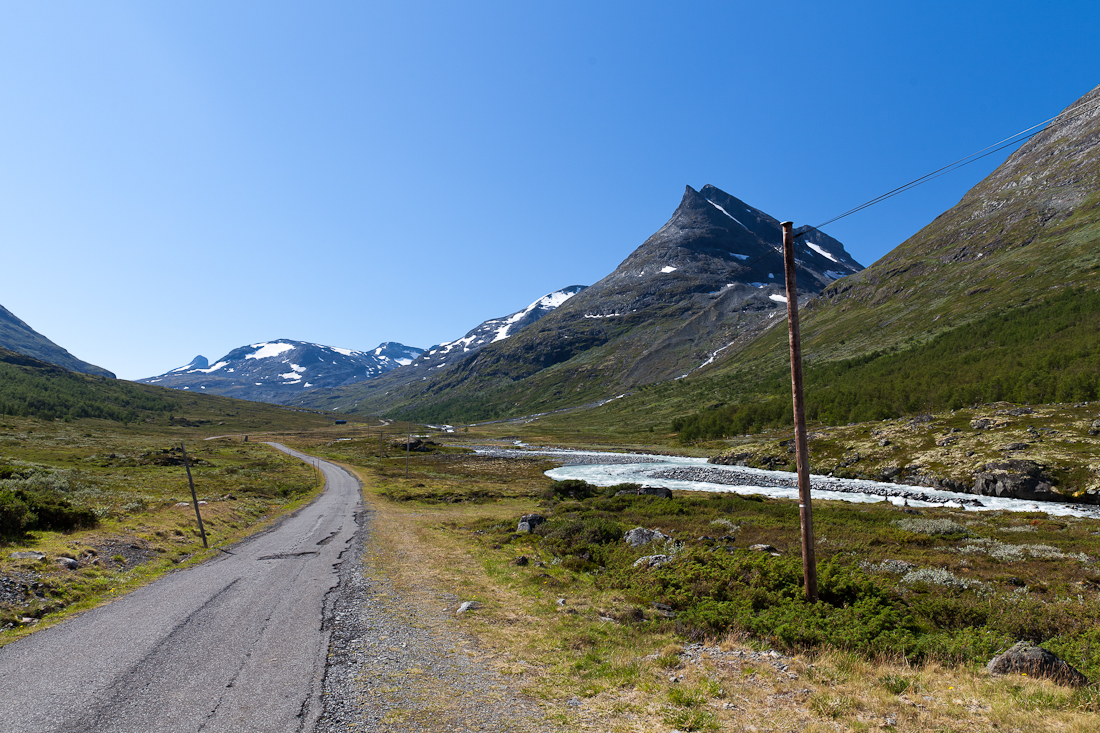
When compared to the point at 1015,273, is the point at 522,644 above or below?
below

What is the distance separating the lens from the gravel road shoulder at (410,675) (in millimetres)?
9945

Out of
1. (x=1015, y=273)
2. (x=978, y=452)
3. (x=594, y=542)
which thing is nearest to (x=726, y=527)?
(x=594, y=542)

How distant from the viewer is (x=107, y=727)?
952 cm

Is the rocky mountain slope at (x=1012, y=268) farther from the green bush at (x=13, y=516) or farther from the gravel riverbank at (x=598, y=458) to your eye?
the green bush at (x=13, y=516)

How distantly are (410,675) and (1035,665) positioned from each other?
14996 millimetres

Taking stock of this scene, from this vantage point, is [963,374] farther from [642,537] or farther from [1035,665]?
[1035,665]

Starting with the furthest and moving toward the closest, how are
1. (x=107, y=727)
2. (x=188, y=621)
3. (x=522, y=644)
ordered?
(x=188, y=621), (x=522, y=644), (x=107, y=727)

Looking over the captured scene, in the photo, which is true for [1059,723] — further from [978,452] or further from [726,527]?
[978,452]

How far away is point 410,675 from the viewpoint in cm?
1216

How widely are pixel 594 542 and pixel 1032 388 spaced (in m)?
109

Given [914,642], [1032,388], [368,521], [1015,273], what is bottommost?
[368,521]

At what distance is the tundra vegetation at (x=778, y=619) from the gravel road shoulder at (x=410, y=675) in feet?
2.60

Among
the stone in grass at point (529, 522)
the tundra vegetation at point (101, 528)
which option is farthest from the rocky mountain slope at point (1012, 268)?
the tundra vegetation at point (101, 528)

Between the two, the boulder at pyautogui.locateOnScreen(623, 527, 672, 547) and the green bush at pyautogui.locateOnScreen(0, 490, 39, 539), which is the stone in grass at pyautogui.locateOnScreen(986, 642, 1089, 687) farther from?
the green bush at pyautogui.locateOnScreen(0, 490, 39, 539)
